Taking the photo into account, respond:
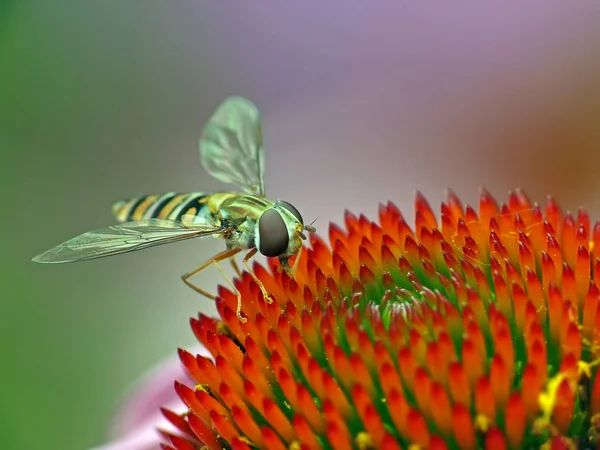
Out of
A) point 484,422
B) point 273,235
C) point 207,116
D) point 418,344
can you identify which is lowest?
point 484,422

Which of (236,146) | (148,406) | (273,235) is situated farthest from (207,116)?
(273,235)

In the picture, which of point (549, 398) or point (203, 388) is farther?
point (203, 388)

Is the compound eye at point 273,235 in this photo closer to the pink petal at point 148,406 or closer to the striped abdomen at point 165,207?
the striped abdomen at point 165,207

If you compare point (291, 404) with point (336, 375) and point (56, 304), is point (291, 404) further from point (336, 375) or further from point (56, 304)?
point (56, 304)

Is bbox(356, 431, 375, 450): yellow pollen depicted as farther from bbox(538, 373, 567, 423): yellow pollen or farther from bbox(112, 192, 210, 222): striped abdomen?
bbox(112, 192, 210, 222): striped abdomen

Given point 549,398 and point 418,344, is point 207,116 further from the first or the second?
point 549,398

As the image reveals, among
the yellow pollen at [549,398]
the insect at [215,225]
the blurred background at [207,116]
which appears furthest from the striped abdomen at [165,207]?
the blurred background at [207,116]
